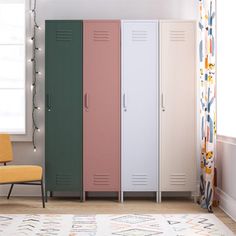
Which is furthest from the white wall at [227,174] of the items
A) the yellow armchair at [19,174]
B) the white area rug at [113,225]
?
the yellow armchair at [19,174]

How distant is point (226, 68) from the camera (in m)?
4.85

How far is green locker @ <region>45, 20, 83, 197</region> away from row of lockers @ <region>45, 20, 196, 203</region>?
0.01m

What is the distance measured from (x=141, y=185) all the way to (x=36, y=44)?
6.71 ft

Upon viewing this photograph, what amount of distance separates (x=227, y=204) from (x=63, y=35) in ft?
8.07

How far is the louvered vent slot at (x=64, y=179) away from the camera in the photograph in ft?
16.6

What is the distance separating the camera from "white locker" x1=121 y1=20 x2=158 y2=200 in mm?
5090

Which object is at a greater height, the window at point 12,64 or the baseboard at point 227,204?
the window at point 12,64

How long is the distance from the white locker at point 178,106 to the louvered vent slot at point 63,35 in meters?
1.00

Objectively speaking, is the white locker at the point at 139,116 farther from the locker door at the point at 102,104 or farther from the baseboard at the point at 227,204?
the baseboard at the point at 227,204

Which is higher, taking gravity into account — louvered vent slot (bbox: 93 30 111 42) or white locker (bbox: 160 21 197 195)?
louvered vent slot (bbox: 93 30 111 42)

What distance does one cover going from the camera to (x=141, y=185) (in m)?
5.09

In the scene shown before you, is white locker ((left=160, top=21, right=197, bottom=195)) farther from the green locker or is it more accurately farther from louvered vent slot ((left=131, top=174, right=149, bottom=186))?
the green locker

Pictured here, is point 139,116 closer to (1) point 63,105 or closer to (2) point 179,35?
(1) point 63,105

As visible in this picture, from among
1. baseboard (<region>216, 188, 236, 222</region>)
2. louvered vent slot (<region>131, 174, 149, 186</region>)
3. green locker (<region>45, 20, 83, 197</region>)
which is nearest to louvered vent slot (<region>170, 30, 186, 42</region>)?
green locker (<region>45, 20, 83, 197</region>)
